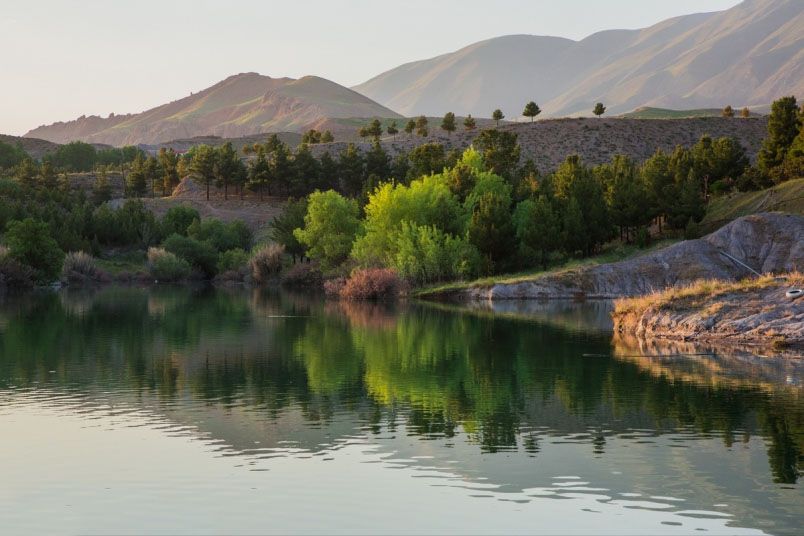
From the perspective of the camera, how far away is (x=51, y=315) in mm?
57750

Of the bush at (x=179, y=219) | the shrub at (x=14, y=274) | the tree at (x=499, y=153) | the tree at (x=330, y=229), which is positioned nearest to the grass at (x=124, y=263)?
the bush at (x=179, y=219)

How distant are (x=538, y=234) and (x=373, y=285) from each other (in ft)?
44.5

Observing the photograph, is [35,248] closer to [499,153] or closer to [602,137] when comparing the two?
[499,153]

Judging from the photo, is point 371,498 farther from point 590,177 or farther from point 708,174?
point 708,174

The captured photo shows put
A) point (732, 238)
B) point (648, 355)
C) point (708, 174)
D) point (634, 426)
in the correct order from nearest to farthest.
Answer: point (634, 426)
point (648, 355)
point (732, 238)
point (708, 174)

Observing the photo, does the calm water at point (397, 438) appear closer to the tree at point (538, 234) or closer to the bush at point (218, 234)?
the tree at point (538, 234)

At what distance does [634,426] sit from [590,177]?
67.0 m

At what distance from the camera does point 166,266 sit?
4198 inches

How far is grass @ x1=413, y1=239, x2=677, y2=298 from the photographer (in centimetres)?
7381

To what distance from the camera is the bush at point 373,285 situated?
7650 centimetres

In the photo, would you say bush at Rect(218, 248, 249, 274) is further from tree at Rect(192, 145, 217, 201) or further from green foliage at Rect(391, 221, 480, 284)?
green foliage at Rect(391, 221, 480, 284)

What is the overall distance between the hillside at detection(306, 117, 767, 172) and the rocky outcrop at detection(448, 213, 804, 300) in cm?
7720

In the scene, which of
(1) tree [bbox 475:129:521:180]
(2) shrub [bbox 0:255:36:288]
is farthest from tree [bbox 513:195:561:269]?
(2) shrub [bbox 0:255:36:288]

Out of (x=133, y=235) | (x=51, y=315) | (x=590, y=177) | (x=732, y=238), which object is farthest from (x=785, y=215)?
(x=133, y=235)
